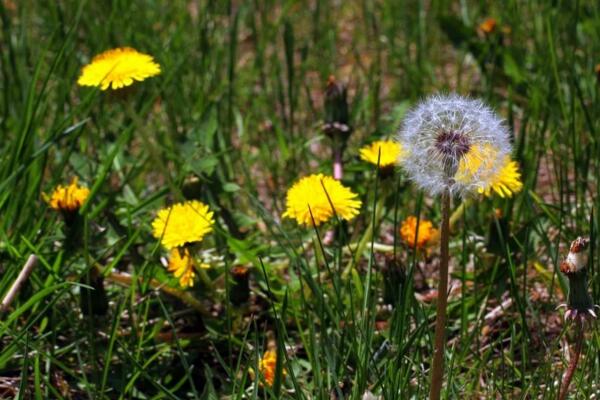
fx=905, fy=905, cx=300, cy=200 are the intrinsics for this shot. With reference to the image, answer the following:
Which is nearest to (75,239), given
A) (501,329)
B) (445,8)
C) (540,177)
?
(501,329)

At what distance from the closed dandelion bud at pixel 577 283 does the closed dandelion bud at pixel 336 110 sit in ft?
3.47

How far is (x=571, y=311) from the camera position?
1.30m

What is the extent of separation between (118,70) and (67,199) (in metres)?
0.30

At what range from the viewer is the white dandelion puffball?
127cm

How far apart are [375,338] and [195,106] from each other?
1.24 metres

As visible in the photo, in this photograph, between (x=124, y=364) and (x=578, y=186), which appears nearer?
(x=124, y=364)

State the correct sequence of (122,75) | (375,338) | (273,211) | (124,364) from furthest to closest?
(273,211)
(122,75)
(375,338)
(124,364)

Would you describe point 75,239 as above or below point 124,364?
above

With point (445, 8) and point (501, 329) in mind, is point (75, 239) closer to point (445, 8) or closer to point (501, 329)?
point (501, 329)

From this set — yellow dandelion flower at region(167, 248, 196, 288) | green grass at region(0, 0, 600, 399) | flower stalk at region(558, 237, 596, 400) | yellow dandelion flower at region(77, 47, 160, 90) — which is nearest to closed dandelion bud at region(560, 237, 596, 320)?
flower stalk at region(558, 237, 596, 400)

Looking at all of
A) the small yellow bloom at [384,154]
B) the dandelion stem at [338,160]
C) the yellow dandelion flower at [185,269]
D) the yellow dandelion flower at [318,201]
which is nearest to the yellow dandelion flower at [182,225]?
the yellow dandelion flower at [185,269]

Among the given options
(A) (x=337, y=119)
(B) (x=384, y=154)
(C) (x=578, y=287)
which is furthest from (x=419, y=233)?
(C) (x=578, y=287)

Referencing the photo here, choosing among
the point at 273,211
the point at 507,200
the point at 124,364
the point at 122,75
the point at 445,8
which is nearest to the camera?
the point at 124,364

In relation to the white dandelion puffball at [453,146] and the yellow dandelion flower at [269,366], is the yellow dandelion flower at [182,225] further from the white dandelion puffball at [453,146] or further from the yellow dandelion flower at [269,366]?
the white dandelion puffball at [453,146]
